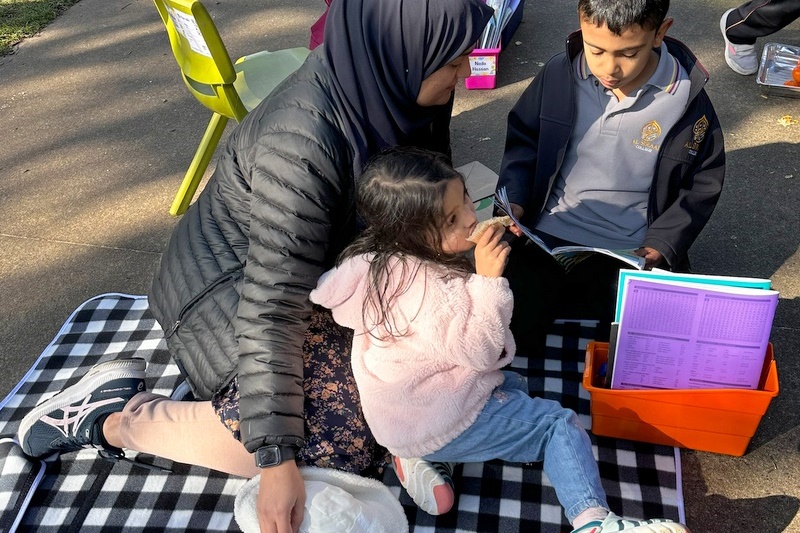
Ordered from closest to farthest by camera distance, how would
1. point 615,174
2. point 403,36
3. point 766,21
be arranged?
point 403,36
point 615,174
point 766,21

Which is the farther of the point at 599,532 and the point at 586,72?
the point at 586,72

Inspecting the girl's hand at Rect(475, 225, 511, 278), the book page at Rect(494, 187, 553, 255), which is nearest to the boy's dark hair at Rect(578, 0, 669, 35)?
the book page at Rect(494, 187, 553, 255)

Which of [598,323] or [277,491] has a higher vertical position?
[277,491]

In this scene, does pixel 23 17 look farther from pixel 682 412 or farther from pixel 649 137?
pixel 682 412

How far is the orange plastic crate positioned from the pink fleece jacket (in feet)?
1.17

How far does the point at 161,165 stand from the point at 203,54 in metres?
1.02

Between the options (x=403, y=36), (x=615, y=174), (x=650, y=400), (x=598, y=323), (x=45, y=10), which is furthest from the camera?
(x=45, y=10)

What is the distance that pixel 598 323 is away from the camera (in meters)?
2.47

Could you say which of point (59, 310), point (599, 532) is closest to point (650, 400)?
point (599, 532)

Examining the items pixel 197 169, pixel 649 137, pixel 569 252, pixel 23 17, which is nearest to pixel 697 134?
pixel 649 137

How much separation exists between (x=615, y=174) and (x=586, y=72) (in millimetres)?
319

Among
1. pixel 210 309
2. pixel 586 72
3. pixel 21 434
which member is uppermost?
pixel 586 72

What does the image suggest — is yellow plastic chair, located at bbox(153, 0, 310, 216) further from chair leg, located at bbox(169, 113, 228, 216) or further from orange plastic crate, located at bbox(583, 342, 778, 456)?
orange plastic crate, located at bbox(583, 342, 778, 456)

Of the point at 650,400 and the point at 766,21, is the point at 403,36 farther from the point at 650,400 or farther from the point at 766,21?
the point at 766,21
